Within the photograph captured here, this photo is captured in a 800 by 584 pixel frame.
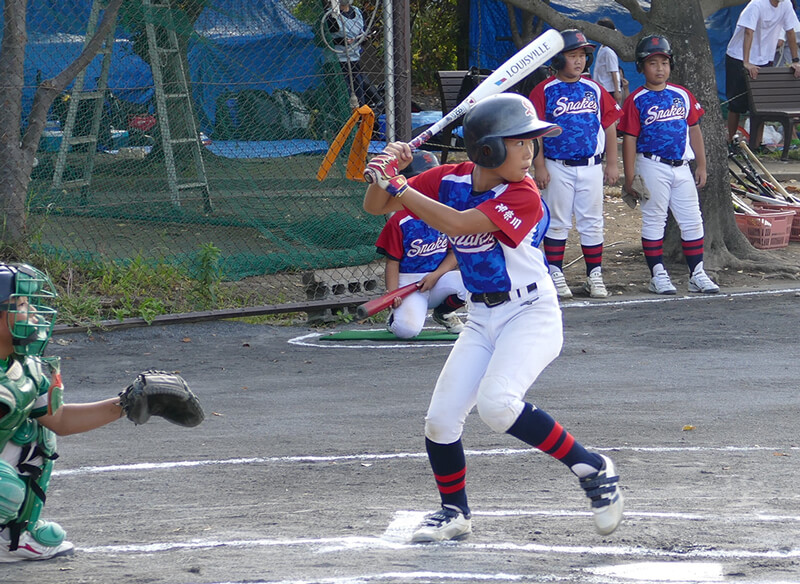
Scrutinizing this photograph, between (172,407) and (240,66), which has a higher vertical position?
(240,66)

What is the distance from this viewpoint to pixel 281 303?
835 centimetres

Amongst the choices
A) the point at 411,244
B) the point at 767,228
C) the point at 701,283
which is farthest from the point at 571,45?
the point at 767,228

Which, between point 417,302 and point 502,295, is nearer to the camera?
point 502,295

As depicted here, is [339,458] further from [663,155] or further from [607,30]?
[607,30]

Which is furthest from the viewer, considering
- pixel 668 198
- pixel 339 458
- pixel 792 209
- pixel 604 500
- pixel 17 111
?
pixel 792 209

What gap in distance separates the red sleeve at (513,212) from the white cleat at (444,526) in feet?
3.42

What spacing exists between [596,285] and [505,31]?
33.5 ft

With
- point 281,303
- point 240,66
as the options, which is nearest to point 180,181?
point 240,66

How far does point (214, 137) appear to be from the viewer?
924 centimetres

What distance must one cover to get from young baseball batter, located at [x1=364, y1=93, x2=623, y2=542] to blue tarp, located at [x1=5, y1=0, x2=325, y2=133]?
17.0 feet

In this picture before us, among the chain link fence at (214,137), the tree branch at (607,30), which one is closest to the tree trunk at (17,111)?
the chain link fence at (214,137)

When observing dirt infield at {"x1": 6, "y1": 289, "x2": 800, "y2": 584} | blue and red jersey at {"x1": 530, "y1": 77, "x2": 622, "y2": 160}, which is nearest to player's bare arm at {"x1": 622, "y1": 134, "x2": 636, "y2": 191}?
blue and red jersey at {"x1": 530, "y1": 77, "x2": 622, "y2": 160}

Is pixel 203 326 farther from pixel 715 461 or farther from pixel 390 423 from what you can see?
pixel 715 461

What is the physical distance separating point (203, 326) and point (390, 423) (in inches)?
115
